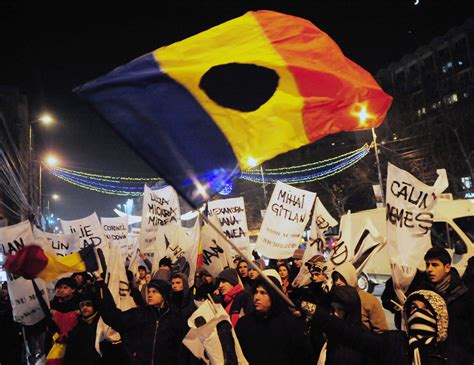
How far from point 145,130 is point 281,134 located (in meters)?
1.33

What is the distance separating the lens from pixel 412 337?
10.3ft

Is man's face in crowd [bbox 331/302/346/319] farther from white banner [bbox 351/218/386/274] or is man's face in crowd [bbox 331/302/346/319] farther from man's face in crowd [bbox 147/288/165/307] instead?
white banner [bbox 351/218/386/274]

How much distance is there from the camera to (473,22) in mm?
66562

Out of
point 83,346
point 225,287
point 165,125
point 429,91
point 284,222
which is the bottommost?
point 83,346

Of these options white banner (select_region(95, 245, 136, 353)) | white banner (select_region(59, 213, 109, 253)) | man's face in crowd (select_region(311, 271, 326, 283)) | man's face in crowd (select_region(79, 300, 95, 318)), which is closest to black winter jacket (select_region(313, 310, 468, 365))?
man's face in crowd (select_region(311, 271, 326, 283))

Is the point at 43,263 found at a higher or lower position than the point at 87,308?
higher

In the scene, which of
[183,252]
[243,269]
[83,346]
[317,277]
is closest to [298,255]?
[243,269]

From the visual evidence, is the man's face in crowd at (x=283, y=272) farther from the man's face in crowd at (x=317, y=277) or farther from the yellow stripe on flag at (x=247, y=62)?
the yellow stripe on flag at (x=247, y=62)

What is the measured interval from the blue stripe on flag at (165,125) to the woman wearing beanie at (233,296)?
1921mm

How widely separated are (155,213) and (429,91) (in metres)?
74.8

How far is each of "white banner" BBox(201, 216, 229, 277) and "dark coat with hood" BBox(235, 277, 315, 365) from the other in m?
3.50

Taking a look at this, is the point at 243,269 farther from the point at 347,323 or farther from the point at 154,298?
the point at 347,323

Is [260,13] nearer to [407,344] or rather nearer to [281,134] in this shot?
[281,134]

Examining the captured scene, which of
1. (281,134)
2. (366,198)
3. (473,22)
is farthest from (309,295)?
(473,22)
